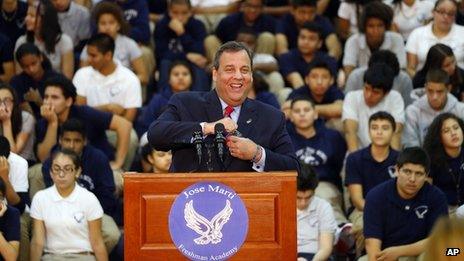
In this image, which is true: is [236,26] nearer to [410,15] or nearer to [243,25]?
[243,25]

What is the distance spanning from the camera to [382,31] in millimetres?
9859

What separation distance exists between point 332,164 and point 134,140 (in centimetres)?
170

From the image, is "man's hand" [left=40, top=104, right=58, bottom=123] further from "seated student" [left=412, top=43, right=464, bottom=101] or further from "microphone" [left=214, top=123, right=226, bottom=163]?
"microphone" [left=214, top=123, right=226, bottom=163]

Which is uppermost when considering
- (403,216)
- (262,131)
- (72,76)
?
(72,76)

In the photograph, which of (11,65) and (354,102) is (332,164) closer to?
(354,102)

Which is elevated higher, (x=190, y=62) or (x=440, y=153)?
(x=190, y=62)

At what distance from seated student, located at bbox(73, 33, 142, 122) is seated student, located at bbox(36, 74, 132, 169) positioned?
499 mm

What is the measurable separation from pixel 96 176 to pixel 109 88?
1.54 metres

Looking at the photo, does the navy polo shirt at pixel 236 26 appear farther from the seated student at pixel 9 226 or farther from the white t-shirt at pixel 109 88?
Result: the seated student at pixel 9 226

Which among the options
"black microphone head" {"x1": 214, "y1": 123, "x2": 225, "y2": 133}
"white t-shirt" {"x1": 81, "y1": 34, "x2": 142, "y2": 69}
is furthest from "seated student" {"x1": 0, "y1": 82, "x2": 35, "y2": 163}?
"black microphone head" {"x1": 214, "y1": 123, "x2": 225, "y2": 133}

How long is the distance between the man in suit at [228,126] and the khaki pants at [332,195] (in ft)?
11.8

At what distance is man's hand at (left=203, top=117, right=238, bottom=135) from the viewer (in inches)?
171

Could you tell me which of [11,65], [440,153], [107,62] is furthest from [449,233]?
[11,65]

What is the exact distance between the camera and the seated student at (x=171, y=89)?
30.0 ft
